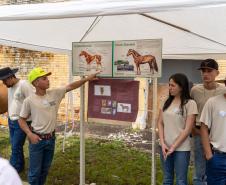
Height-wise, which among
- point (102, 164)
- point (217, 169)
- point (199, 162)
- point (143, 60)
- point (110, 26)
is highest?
point (110, 26)

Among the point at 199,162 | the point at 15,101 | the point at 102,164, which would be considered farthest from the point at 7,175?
the point at 102,164

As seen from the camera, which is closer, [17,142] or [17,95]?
[17,95]

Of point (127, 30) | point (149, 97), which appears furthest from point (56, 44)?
point (149, 97)

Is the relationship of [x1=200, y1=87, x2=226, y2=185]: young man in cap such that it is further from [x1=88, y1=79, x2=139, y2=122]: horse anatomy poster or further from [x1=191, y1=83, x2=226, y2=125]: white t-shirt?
[x1=88, y1=79, x2=139, y2=122]: horse anatomy poster

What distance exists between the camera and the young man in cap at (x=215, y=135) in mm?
3771

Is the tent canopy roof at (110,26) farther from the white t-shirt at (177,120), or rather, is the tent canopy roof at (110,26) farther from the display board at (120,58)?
the white t-shirt at (177,120)

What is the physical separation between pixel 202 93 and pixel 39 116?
6.81 ft

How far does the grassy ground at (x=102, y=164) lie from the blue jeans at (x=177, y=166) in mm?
1585

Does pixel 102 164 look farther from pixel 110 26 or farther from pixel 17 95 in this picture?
pixel 110 26

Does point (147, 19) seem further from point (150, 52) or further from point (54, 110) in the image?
point (54, 110)

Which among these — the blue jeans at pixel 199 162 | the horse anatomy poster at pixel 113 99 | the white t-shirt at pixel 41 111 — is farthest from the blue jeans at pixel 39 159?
the blue jeans at pixel 199 162

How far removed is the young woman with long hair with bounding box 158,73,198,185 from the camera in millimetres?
4113

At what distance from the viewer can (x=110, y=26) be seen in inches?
230

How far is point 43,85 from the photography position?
15.2 feet
